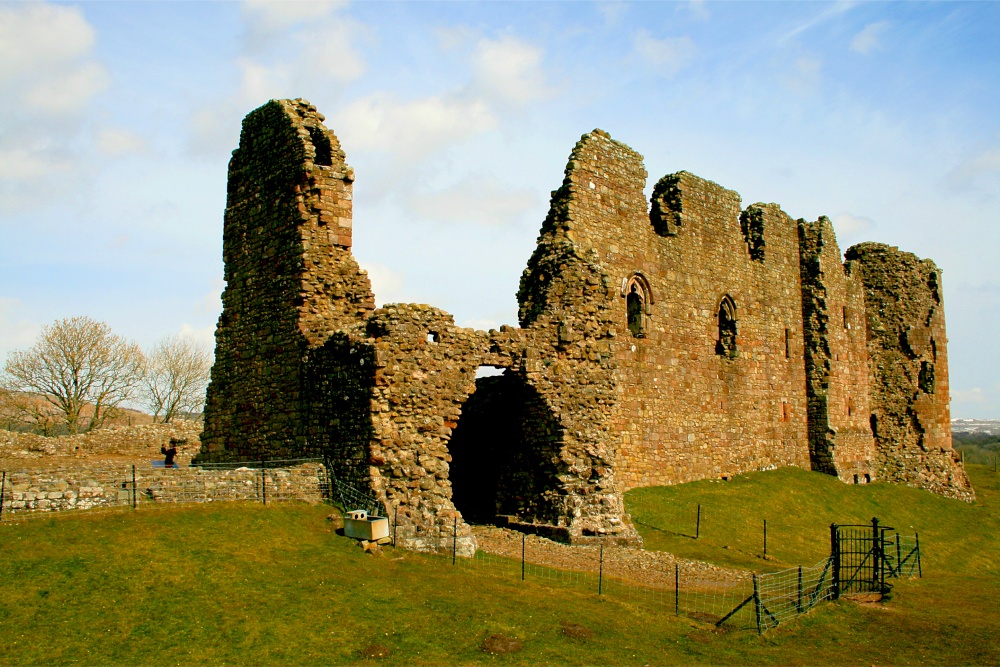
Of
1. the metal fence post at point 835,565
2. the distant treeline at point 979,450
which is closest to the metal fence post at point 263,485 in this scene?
the metal fence post at point 835,565

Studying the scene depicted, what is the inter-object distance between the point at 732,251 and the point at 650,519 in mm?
13645

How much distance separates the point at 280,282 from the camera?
19406 millimetres

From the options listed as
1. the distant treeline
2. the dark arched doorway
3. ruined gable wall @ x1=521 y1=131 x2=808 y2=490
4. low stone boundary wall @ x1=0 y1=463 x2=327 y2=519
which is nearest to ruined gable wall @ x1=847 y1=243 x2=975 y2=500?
the distant treeline

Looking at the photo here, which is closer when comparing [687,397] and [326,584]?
[326,584]

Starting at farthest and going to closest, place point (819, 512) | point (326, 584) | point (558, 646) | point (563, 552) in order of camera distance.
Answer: point (819, 512), point (563, 552), point (326, 584), point (558, 646)

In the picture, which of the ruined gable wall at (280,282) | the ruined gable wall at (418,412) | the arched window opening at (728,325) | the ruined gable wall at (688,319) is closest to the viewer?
the ruined gable wall at (418,412)

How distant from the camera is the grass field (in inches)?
400

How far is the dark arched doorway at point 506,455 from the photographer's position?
19.2 metres

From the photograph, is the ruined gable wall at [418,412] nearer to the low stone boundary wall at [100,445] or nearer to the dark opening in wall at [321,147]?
the dark opening in wall at [321,147]

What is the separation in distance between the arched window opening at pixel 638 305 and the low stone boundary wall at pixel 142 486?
1364 centimetres

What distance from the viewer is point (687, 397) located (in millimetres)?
28922

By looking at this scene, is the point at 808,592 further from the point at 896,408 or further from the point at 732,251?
the point at 896,408

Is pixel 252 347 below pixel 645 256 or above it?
below

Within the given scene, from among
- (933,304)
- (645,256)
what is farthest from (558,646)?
(933,304)
